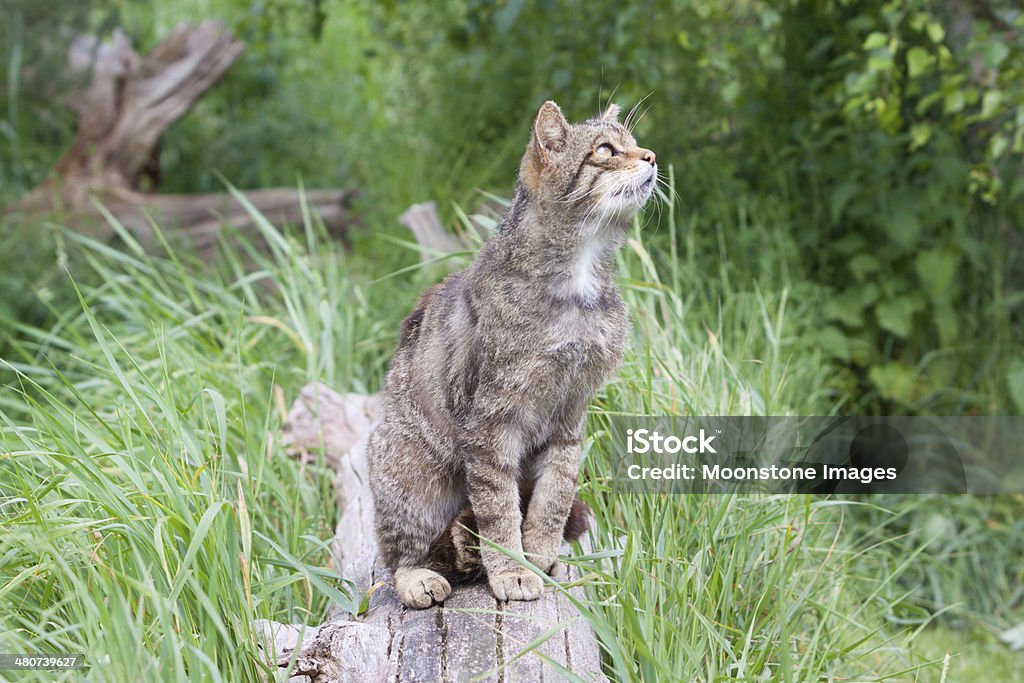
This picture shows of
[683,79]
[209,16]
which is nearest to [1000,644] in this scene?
[683,79]

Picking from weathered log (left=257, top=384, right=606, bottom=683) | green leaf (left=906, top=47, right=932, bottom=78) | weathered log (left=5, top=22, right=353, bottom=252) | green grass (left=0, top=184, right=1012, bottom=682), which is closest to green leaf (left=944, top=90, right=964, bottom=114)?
green leaf (left=906, top=47, right=932, bottom=78)

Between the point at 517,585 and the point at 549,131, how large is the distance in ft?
4.17

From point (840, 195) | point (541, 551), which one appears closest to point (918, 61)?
point (840, 195)

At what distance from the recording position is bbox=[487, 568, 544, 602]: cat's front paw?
8.96 ft

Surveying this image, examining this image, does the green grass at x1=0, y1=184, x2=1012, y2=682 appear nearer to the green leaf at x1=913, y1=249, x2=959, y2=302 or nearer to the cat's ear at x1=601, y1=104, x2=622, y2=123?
the green leaf at x1=913, y1=249, x2=959, y2=302

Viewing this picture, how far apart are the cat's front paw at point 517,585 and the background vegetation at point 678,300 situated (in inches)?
7.6

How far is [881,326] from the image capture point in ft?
17.6

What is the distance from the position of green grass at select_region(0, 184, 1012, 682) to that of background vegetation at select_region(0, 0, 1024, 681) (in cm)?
2

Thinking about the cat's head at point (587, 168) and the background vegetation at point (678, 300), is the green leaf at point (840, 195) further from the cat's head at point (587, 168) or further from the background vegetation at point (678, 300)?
the cat's head at point (587, 168)

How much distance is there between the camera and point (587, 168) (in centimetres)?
275

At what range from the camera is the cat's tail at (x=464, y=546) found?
9.52 feet

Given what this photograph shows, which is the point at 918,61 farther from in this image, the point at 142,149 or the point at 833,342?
the point at 142,149

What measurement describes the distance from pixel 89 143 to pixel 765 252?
4.44m

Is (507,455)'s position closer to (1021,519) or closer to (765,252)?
(765,252)
